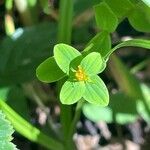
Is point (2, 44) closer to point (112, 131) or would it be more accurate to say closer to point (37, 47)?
point (37, 47)

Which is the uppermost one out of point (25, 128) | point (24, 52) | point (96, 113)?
Answer: point (24, 52)

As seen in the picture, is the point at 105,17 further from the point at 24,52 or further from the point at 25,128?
the point at 24,52

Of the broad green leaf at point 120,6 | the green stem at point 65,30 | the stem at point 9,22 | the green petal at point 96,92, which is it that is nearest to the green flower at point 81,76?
the green petal at point 96,92

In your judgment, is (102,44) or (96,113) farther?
(96,113)

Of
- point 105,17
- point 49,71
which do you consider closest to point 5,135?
point 49,71

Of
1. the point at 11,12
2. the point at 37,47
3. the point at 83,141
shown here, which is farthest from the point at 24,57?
the point at 83,141

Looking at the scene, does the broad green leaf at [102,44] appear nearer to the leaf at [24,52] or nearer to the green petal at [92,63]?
the green petal at [92,63]

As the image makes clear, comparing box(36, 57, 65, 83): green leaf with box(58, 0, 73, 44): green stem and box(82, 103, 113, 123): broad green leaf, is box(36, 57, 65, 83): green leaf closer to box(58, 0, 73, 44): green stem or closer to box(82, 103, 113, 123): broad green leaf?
box(58, 0, 73, 44): green stem
